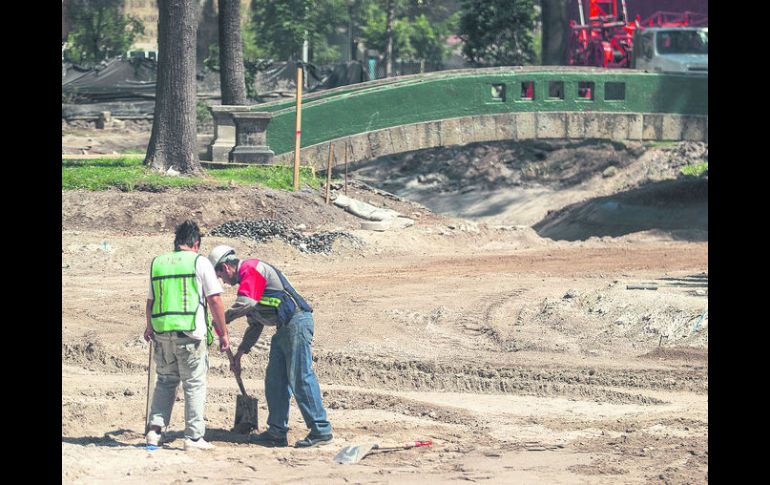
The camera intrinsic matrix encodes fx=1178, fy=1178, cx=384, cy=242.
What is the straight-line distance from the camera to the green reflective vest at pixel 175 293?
8.85m

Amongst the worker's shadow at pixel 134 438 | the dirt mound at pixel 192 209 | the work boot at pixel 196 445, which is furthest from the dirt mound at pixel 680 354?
the dirt mound at pixel 192 209

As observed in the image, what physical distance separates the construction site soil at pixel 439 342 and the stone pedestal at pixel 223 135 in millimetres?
2504

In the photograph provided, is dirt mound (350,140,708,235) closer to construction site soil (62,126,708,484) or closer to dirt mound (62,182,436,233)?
construction site soil (62,126,708,484)

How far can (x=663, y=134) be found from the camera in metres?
26.3

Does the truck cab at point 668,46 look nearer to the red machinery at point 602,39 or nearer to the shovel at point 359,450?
the red machinery at point 602,39

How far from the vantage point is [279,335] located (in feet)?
31.2

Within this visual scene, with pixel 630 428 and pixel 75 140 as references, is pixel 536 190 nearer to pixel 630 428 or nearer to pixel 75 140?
pixel 75 140

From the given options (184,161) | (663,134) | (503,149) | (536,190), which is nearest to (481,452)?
(184,161)

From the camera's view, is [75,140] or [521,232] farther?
[75,140]

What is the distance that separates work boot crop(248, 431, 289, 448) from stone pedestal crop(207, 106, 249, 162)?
14695 mm

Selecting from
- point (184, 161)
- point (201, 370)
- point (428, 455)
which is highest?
point (184, 161)

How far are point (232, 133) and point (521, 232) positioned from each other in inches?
247

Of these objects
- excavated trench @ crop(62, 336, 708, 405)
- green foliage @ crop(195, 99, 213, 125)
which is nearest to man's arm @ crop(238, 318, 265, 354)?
excavated trench @ crop(62, 336, 708, 405)

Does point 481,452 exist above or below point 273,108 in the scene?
below
